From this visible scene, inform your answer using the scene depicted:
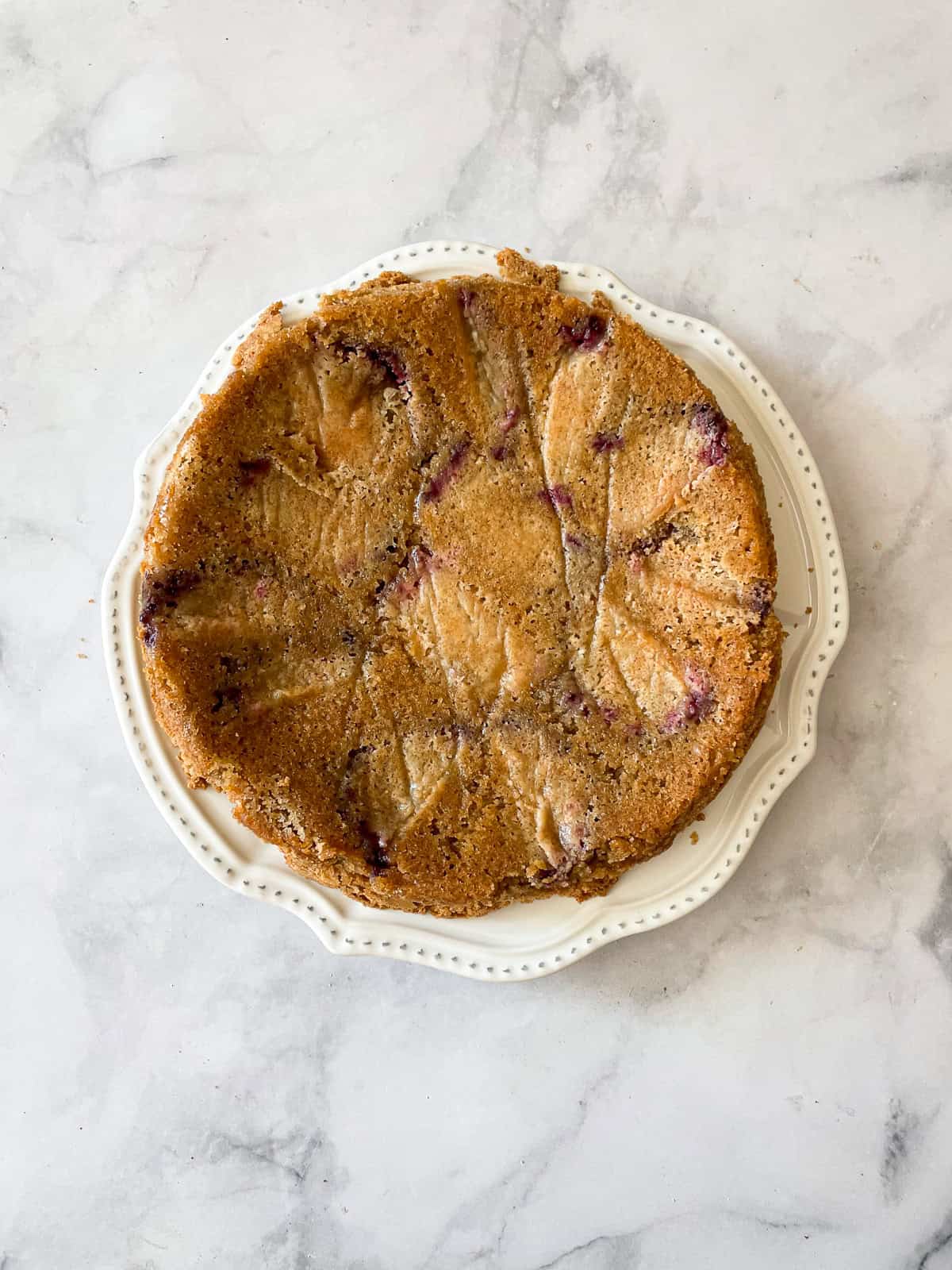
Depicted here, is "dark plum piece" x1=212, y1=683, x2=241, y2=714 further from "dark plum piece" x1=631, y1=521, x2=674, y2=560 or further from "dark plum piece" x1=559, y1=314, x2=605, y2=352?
"dark plum piece" x1=559, y1=314, x2=605, y2=352

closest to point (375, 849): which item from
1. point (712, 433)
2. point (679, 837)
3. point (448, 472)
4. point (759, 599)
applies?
point (679, 837)

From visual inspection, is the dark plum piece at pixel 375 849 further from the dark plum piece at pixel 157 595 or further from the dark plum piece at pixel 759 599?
the dark plum piece at pixel 759 599

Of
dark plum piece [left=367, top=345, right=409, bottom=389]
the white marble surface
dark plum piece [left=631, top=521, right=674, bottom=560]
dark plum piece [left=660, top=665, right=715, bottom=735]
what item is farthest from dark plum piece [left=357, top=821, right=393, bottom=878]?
dark plum piece [left=367, top=345, right=409, bottom=389]

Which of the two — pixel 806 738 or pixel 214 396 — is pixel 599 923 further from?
pixel 214 396

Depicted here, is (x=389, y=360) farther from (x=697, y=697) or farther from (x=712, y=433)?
(x=697, y=697)

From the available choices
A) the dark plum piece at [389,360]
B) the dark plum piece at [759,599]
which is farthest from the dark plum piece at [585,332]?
the dark plum piece at [759,599]

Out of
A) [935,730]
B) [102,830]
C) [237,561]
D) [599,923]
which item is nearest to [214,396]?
[237,561]
